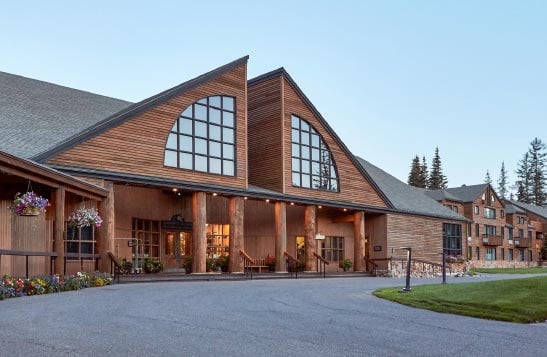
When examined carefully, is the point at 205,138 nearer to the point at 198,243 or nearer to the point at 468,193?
the point at 198,243

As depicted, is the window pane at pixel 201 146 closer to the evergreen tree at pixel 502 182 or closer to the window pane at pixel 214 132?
the window pane at pixel 214 132

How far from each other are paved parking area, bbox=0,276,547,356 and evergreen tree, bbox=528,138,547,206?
4261 inches

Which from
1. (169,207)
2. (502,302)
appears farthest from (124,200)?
(502,302)

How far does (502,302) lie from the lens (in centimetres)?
1203

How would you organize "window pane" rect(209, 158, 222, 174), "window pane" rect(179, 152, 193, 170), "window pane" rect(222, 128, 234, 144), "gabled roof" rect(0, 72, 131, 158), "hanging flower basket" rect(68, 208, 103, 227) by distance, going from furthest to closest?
1. "window pane" rect(222, 128, 234, 144)
2. "window pane" rect(209, 158, 222, 174)
3. "window pane" rect(179, 152, 193, 170)
4. "gabled roof" rect(0, 72, 131, 158)
5. "hanging flower basket" rect(68, 208, 103, 227)

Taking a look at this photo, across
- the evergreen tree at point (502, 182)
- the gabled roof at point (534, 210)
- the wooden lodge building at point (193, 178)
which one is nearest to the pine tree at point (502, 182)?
the evergreen tree at point (502, 182)

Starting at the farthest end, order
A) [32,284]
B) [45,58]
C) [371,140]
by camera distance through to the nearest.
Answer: [371,140] < [45,58] < [32,284]

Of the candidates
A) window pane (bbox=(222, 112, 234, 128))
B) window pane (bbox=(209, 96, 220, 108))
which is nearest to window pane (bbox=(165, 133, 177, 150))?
window pane (bbox=(209, 96, 220, 108))

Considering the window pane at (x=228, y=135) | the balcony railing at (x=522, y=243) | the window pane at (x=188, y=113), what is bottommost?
the balcony railing at (x=522, y=243)

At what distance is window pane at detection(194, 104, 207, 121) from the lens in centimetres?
2588

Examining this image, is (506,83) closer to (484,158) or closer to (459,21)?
(459,21)

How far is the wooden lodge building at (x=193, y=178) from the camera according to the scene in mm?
19750

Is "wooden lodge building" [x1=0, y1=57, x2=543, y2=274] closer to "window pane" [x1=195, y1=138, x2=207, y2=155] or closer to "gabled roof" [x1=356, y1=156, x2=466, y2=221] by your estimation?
"window pane" [x1=195, y1=138, x2=207, y2=155]

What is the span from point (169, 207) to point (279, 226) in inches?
217
